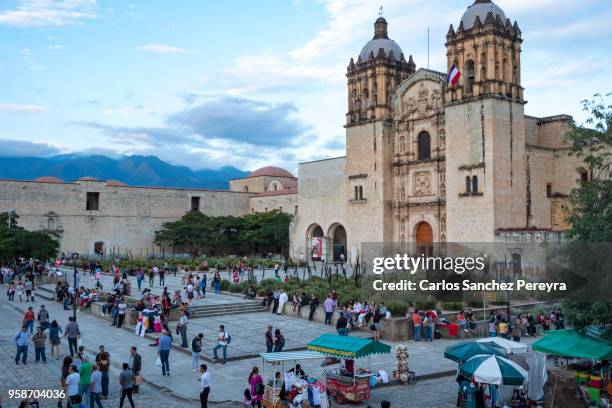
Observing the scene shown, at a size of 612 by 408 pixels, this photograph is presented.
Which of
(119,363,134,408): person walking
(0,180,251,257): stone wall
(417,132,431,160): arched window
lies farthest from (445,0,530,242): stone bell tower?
(0,180,251,257): stone wall

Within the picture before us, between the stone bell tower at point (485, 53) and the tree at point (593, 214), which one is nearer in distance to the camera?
the tree at point (593, 214)

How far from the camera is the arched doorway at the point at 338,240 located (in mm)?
47812

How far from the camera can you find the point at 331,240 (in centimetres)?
4819

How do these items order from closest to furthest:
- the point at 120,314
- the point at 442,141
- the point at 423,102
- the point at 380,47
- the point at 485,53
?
the point at 120,314 < the point at 485,53 < the point at 442,141 < the point at 423,102 < the point at 380,47

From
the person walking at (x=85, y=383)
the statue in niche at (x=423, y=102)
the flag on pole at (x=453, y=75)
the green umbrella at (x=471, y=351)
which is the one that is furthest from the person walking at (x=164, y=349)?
the statue in niche at (x=423, y=102)

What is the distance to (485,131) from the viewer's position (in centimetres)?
3484

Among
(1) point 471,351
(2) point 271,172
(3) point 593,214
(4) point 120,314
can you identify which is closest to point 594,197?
(3) point 593,214

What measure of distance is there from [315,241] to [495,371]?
123ft

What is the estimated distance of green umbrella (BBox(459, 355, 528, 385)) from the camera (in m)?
10.8

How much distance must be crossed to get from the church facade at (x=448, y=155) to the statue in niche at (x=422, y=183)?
0.07 m

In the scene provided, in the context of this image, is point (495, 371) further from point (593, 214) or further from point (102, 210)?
point (102, 210)

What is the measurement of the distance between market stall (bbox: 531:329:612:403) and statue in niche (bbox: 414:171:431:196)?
26.8m

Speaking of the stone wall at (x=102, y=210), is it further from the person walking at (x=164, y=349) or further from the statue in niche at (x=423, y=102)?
the person walking at (x=164, y=349)

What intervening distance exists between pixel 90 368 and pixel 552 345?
9.22 metres
